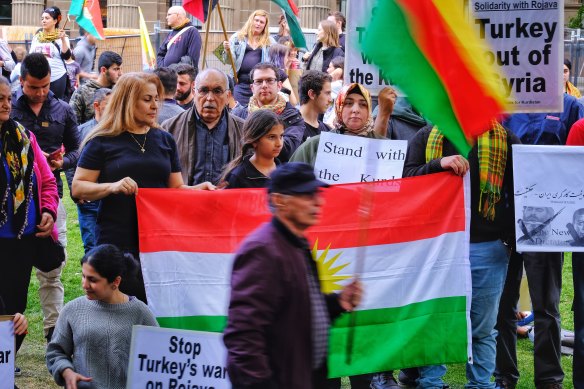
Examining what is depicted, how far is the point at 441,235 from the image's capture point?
766 centimetres

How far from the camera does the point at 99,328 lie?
6.62m

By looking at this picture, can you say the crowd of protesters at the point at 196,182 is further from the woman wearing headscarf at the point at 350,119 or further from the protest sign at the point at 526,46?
the protest sign at the point at 526,46

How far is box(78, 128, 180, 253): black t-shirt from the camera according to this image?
731 centimetres

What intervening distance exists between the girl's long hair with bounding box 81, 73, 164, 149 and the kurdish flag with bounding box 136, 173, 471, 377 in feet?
1.43

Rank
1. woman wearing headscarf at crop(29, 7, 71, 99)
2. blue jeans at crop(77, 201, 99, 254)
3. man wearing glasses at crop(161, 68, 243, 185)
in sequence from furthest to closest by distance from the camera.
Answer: woman wearing headscarf at crop(29, 7, 71, 99) → blue jeans at crop(77, 201, 99, 254) → man wearing glasses at crop(161, 68, 243, 185)

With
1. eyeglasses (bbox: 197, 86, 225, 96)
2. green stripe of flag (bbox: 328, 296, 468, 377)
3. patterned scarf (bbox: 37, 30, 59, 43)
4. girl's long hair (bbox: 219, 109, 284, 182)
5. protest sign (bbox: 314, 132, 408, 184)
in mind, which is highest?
patterned scarf (bbox: 37, 30, 59, 43)

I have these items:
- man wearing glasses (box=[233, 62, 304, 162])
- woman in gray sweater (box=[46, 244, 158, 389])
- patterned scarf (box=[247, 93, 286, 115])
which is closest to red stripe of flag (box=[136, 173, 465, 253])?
woman in gray sweater (box=[46, 244, 158, 389])

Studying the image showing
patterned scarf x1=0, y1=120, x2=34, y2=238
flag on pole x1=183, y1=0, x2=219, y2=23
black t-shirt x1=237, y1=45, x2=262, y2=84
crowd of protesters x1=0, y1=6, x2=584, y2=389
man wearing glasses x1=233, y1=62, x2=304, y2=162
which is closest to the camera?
crowd of protesters x1=0, y1=6, x2=584, y2=389

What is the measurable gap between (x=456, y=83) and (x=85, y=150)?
260 centimetres

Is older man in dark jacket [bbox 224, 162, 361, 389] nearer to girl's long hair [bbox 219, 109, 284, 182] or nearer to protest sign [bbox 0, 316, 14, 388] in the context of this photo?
protest sign [bbox 0, 316, 14, 388]

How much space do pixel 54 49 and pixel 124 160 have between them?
859cm

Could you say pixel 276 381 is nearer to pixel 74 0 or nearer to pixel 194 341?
pixel 194 341

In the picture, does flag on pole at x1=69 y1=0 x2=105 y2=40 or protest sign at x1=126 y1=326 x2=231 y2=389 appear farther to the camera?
flag on pole at x1=69 y1=0 x2=105 y2=40

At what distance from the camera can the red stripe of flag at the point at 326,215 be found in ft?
24.5
